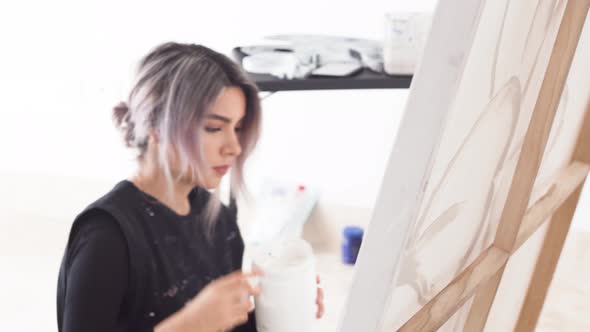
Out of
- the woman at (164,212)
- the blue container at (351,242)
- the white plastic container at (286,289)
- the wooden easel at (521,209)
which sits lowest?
the blue container at (351,242)

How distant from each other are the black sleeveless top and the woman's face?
0.33ft

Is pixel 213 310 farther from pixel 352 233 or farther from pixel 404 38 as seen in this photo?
pixel 352 233

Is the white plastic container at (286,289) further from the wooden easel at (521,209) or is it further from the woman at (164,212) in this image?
the wooden easel at (521,209)

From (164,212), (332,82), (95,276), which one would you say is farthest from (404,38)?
(95,276)

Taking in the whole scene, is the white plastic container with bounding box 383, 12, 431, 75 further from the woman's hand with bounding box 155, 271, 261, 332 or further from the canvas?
the canvas

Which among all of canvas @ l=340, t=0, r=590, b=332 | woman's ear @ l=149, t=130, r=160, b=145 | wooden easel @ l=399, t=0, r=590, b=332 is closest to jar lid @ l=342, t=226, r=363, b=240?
woman's ear @ l=149, t=130, r=160, b=145

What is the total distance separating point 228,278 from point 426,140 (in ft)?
2.60

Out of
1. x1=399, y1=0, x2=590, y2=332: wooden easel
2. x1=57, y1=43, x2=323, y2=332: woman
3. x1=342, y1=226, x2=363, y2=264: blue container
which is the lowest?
x1=342, y1=226, x2=363, y2=264: blue container

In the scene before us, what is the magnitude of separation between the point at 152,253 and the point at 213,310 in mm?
149

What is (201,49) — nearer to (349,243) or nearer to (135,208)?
(135,208)

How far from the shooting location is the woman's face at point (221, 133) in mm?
1277

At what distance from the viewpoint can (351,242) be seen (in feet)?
8.23

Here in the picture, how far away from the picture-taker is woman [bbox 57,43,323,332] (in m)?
1.19

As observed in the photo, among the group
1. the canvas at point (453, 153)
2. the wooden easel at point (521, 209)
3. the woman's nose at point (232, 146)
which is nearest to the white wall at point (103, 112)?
the woman's nose at point (232, 146)
